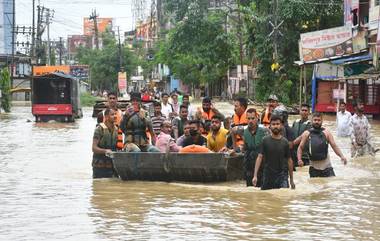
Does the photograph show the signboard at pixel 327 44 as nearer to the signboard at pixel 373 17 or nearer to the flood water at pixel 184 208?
the signboard at pixel 373 17

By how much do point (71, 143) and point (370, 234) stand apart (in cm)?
1735

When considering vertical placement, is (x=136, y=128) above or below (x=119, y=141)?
above

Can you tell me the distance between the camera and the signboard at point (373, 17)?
36094 mm

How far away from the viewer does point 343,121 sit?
967 inches

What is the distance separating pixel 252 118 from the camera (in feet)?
39.5

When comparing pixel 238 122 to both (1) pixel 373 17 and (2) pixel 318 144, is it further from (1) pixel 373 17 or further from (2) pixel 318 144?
(1) pixel 373 17

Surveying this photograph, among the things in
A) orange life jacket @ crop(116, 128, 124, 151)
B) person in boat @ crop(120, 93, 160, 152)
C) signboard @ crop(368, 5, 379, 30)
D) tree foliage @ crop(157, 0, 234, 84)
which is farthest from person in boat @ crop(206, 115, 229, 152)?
tree foliage @ crop(157, 0, 234, 84)

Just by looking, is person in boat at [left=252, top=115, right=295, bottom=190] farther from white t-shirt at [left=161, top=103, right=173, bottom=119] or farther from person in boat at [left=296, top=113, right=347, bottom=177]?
white t-shirt at [left=161, top=103, right=173, bottom=119]

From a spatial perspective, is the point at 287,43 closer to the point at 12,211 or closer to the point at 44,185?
the point at 44,185

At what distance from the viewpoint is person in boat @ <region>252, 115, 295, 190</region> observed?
11094 millimetres

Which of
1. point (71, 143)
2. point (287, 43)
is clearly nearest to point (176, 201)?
point (71, 143)

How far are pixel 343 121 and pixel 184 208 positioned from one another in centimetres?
1388

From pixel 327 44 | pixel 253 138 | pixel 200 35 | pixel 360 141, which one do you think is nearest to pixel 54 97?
pixel 327 44

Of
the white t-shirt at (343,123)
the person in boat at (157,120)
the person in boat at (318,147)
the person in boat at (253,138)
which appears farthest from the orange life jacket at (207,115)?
the white t-shirt at (343,123)
